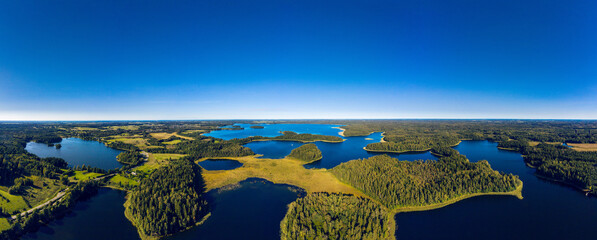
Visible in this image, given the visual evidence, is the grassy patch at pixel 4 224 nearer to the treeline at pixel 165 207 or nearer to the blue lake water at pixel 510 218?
the treeline at pixel 165 207

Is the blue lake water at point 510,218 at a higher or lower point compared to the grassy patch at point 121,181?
lower

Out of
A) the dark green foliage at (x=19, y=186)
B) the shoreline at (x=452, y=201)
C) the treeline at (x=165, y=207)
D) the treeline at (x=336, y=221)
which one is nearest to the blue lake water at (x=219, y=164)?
the treeline at (x=165, y=207)

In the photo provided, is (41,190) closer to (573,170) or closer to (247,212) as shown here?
(247,212)

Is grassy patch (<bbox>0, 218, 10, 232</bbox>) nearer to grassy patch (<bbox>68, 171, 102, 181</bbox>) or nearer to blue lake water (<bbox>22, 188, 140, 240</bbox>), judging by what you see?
blue lake water (<bbox>22, 188, 140, 240</bbox>)

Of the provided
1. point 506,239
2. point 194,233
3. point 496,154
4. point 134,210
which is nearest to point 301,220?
point 194,233

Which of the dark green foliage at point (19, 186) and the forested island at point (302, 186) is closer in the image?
the forested island at point (302, 186)

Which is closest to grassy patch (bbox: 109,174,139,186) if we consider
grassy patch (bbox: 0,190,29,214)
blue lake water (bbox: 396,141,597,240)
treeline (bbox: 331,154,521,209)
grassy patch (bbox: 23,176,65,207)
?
grassy patch (bbox: 23,176,65,207)

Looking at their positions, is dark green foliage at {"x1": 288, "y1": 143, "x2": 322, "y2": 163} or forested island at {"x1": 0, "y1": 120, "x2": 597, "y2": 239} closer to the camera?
forested island at {"x1": 0, "y1": 120, "x2": 597, "y2": 239}

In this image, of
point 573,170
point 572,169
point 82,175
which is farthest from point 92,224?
point 572,169
